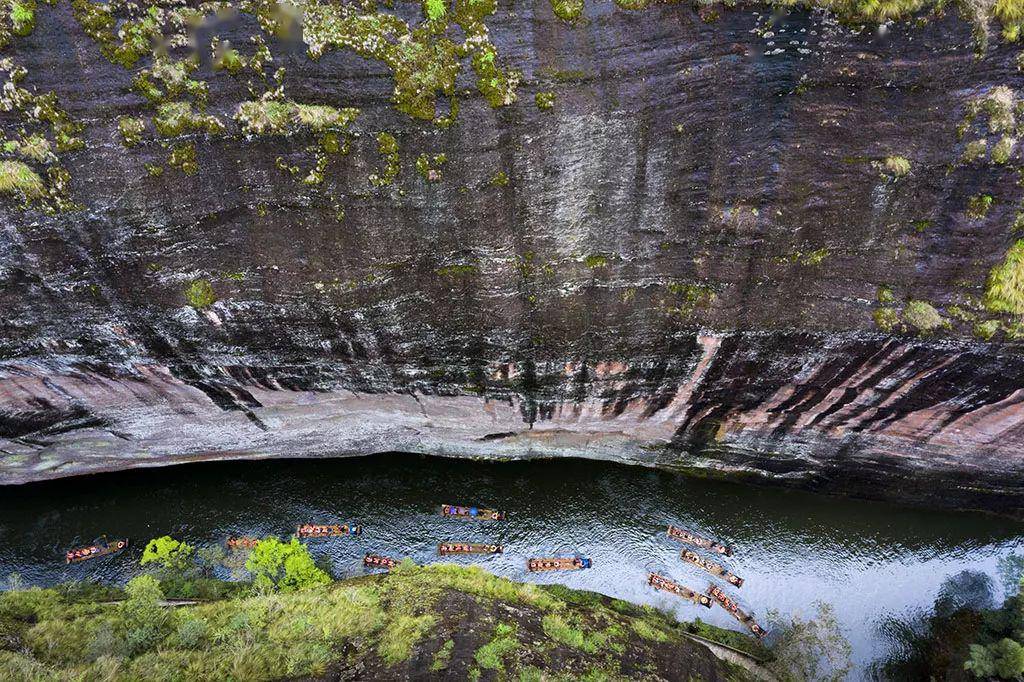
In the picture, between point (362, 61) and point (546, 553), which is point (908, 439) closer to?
point (546, 553)

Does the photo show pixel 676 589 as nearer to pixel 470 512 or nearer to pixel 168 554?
pixel 470 512

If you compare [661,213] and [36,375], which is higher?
[661,213]

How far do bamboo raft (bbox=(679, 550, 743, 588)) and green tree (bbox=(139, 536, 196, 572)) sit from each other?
1513 centimetres

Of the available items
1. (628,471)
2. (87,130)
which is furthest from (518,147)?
(628,471)

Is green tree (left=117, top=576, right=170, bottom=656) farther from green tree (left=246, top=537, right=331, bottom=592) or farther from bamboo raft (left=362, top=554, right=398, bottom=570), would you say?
bamboo raft (left=362, top=554, right=398, bottom=570)

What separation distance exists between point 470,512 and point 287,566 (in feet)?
18.3

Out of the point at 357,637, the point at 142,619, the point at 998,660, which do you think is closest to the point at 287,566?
the point at 142,619

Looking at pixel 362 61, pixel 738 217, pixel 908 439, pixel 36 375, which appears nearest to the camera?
pixel 362 61

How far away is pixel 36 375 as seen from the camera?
12812 millimetres

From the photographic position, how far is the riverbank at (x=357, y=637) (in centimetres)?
1062

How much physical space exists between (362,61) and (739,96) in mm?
6620

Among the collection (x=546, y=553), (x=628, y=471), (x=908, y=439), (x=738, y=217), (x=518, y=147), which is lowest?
(x=546, y=553)

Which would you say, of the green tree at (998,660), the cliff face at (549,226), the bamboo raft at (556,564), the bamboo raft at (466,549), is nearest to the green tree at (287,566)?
the bamboo raft at (466,549)

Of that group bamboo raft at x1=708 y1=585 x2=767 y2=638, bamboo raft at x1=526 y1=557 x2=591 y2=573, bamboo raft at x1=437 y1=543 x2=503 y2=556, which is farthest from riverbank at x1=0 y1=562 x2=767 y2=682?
bamboo raft at x1=437 y1=543 x2=503 y2=556
